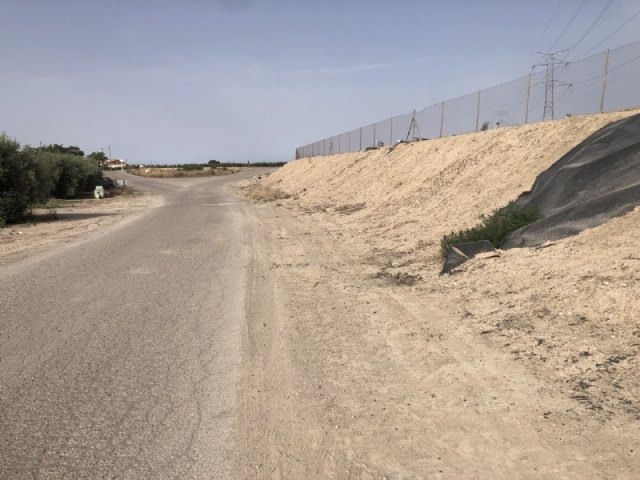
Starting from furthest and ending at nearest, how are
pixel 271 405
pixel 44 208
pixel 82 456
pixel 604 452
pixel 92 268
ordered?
pixel 44 208, pixel 92 268, pixel 271 405, pixel 82 456, pixel 604 452

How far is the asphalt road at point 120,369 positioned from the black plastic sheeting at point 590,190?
15.7ft

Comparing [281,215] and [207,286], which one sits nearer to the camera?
[207,286]

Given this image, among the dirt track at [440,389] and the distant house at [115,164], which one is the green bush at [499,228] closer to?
the dirt track at [440,389]

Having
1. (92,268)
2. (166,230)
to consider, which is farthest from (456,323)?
(166,230)

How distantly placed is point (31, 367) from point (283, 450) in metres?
2.91

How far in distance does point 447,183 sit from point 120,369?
1369 cm

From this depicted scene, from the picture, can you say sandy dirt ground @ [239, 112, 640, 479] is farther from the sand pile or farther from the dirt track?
the sand pile

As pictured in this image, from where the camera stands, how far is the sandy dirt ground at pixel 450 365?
342 centimetres

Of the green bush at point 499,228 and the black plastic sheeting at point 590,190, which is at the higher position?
the black plastic sheeting at point 590,190

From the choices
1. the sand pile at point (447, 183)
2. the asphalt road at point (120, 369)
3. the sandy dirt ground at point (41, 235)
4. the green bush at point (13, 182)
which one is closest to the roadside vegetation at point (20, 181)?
the green bush at point (13, 182)

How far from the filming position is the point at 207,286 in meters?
8.39

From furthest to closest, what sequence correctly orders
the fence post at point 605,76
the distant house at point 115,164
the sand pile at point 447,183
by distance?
the distant house at point 115,164 → the fence post at point 605,76 → the sand pile at point 447,183

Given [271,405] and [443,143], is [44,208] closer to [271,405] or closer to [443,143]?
[443,143]

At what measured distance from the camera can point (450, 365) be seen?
488 centimetres
